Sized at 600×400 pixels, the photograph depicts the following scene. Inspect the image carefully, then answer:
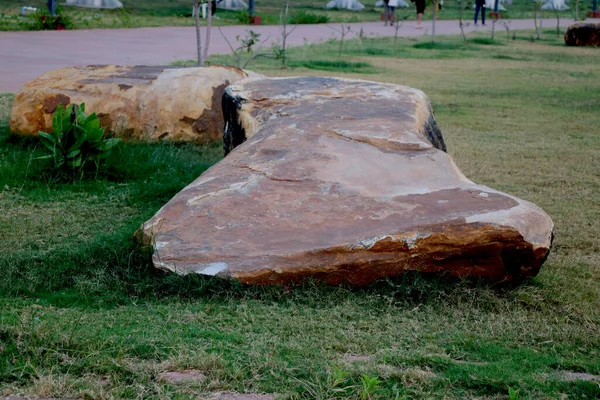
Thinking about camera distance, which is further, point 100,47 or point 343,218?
point 100,47

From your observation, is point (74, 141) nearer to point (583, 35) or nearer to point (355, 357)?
point (355, 357)

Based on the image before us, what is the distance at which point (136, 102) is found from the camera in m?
5.56

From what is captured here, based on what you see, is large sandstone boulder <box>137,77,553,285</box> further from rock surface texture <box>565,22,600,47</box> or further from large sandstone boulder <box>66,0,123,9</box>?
large sandstone boulder <box>66,0,123,9</box>

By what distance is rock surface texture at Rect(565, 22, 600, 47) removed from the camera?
15.9m

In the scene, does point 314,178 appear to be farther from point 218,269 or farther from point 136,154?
point 136,154

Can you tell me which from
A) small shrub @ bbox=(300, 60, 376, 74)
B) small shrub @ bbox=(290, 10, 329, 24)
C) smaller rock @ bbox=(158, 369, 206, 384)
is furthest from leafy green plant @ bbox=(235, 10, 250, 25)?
smaller rock @ bbox=(158, 369, 206, 384)

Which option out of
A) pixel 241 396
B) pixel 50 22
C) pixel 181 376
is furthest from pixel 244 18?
pixel 241 396

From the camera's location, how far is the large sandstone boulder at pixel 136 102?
551 centimetres

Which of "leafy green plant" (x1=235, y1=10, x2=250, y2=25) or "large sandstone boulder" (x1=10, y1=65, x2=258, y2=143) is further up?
"leafy green plant" (x1=235, y1=10, x2=250, y2=25)

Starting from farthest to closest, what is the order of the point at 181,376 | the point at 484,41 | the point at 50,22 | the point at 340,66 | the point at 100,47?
1. the point at 484,41
2. the point at 50,22
3. the point at 100,47
4. the point at 340,66
5. the point at 181,376

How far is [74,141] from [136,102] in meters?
1.11

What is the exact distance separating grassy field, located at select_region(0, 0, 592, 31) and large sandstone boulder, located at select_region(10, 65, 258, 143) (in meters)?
8.79

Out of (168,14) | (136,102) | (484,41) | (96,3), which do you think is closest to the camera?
(136,102)

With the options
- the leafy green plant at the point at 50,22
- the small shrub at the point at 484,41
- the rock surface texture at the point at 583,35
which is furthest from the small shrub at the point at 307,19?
the leafy green plant at the point at 50,22
